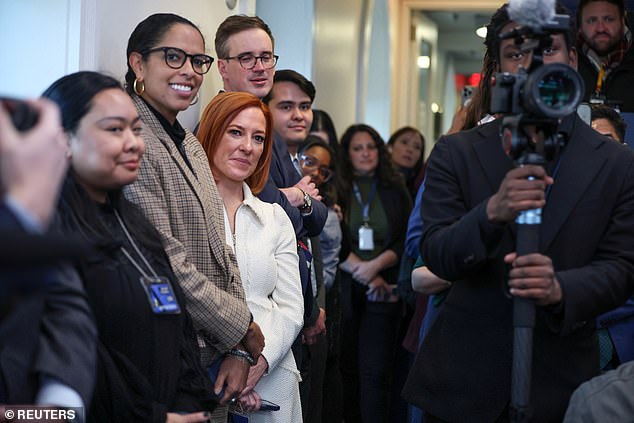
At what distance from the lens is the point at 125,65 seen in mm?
2982

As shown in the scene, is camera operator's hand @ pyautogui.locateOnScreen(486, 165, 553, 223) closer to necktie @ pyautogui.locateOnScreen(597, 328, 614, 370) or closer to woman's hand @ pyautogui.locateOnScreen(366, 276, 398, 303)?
necktie @ pyautogui.locateOnScreen(597, 328, 614, 370)

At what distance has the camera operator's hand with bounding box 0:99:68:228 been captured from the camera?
2.87ft

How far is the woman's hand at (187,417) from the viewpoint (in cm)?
194

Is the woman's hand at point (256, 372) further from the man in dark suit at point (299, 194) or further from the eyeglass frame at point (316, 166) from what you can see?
the eyeglass frame at point (316, 166)

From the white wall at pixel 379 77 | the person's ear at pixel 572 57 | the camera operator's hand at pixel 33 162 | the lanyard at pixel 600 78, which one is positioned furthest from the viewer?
the white wall at pixel 379 77

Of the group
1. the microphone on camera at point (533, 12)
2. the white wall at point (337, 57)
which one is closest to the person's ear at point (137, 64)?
the microphone on camera at point (533, 12)

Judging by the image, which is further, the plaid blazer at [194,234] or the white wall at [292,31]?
the white wall at [292,31]

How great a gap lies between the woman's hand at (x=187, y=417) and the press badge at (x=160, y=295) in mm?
227

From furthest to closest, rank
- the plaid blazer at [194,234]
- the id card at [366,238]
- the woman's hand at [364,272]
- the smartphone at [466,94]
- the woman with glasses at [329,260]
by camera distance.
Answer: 1. the id card at [366,238]
2. the woman's hand at [364,272]
3. the woman with glasses at [329,260]
4. the smartphone at [466,94]
5. the plaid blazer at [194,234]

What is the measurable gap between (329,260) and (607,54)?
1573mm

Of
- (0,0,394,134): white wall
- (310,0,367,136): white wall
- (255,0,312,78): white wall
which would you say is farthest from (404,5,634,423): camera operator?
(310,0,367,136): white wall

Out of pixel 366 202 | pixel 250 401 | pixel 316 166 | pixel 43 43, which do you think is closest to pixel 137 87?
pixel 43 43

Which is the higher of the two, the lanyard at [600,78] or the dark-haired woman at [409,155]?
the lanyard at [600,78]

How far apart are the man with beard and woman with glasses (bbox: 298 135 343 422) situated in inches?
49.4
